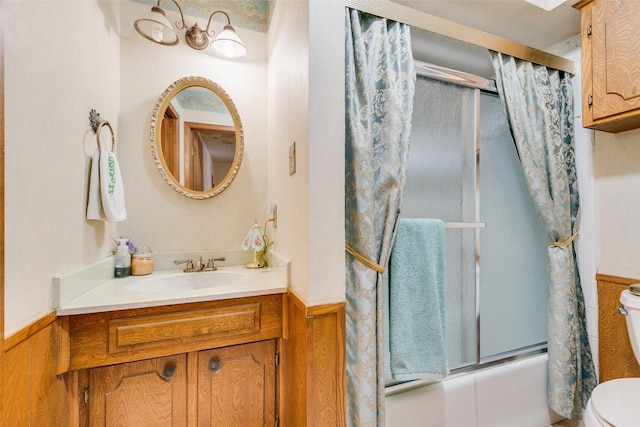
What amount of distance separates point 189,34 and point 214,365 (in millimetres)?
1697

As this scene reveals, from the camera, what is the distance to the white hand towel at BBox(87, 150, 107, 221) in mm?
1193

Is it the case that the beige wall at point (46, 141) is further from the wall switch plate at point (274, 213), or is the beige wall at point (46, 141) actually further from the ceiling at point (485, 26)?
the ceiling at point (485, 26)

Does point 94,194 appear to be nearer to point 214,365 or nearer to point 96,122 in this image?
point 96,122

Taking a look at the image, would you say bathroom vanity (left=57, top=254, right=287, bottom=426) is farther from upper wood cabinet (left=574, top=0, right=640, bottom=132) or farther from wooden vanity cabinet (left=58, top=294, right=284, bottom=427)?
upper wood cabinet (left=574, top=0, right=640, bottom=132)

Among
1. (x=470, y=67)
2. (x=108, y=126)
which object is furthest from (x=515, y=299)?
(x=108, y=126)

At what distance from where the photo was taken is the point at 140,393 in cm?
109

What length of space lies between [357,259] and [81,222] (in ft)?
3.81

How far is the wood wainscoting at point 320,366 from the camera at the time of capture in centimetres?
101

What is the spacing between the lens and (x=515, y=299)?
1757 mm

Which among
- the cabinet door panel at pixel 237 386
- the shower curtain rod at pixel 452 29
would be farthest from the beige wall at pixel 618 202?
the cabinet door panel at pixel 237 386

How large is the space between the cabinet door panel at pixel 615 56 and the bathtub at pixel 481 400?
4.73ft

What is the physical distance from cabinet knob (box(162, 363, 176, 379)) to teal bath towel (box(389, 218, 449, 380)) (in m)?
0.93

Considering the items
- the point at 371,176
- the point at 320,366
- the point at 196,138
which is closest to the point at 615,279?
the point at 371,176

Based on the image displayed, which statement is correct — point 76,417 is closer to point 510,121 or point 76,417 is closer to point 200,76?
point 200,76
